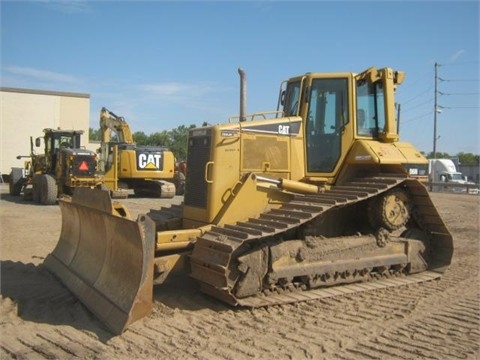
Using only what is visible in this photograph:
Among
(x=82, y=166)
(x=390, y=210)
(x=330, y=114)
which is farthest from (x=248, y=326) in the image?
(x=82, y=166)

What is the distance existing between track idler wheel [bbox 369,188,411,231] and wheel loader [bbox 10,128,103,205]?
11454 mm

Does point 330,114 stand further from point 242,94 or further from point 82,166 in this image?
point 82,166

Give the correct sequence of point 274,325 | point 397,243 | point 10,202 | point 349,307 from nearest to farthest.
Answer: point 274,325 → point 349,307 → point 397,243 → point 10,202

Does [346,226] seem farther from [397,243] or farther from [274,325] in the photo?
[274,325]

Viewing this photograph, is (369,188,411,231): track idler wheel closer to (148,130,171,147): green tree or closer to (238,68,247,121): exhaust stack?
(238,68,247,121): exhaust stack

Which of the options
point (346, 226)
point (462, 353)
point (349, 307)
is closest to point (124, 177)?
point (346, 226)

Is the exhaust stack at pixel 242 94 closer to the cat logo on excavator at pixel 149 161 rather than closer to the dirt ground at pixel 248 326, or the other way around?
the dirt ground at pixel 248 326

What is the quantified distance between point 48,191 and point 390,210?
13819 millimetres

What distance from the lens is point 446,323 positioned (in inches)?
211

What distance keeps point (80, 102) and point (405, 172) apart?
36.0 m

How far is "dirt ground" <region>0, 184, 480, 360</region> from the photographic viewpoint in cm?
448

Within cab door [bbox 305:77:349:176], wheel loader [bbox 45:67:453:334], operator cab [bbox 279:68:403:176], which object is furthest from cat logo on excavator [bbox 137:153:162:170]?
cab door [bbox 305:77:349:176]

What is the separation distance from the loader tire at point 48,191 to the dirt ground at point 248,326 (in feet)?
36.2

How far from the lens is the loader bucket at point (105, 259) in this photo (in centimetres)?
511
